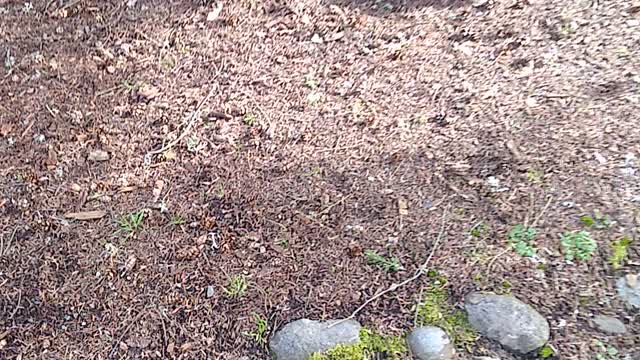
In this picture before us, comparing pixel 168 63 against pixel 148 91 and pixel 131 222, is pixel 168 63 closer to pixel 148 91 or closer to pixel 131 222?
pixel 148 91

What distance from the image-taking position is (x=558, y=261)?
2.02m

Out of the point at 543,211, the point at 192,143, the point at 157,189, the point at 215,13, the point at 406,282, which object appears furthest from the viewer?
the point at 215,13

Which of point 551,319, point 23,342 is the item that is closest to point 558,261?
point 551,319

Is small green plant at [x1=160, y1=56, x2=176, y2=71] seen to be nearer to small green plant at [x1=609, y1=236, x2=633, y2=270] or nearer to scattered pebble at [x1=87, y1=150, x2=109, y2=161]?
scattered pebble at [x1=87, y1=150, x2=109, y2=161]

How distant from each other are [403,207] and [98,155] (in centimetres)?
103

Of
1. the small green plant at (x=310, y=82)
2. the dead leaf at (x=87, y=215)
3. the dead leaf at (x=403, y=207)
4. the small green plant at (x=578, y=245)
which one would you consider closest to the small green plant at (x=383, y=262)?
the dead leaf at (x=403, y=207)

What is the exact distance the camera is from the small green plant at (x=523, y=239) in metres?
2.04

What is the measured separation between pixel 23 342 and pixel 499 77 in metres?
1.77

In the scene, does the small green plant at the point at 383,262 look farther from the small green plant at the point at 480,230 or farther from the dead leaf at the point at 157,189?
the dead leaf at the point at 157,189

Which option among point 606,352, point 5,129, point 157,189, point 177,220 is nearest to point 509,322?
point 606,352

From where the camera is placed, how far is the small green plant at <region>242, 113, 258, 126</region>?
2404mm

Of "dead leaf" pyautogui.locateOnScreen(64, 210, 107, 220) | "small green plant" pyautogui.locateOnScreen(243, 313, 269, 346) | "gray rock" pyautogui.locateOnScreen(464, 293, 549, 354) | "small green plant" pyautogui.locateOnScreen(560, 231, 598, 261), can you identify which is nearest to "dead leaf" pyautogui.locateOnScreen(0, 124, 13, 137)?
"dead leaf" pyautogui.locateOnScreen(64, 210, 107, 220)

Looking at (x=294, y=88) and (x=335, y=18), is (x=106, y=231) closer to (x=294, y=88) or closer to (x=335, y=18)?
(x=294, y=88)

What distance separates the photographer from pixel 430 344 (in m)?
1.86
